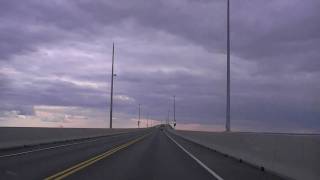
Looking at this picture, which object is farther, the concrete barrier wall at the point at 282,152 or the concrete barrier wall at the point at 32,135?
the concrete barrier wall at the point at 32,135

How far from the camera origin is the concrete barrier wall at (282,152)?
14891 mm

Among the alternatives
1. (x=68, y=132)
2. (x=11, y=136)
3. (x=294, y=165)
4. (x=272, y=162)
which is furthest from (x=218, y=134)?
(x=68, y=132)

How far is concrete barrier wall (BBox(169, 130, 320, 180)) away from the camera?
14891 mm

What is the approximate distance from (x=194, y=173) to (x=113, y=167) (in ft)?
11.4

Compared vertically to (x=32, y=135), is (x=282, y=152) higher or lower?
lower

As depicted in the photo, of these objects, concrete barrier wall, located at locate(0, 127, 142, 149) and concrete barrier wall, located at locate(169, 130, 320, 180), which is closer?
concrete barrier wall, located at locate(169, 130, 320, 180)

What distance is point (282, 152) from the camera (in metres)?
18.0

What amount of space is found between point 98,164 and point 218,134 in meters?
14.6

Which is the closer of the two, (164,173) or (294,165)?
(294,165)

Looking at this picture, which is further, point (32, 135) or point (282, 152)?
point (32, 135)

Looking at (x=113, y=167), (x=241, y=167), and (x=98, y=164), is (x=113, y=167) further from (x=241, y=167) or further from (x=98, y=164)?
(x=241, y=167)

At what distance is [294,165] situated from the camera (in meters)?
16.6

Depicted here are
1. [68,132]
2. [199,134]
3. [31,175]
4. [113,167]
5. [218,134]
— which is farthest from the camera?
[68,132]

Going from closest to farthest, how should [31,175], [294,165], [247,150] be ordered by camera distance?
[294,165] < [31,175] < [247,150]
